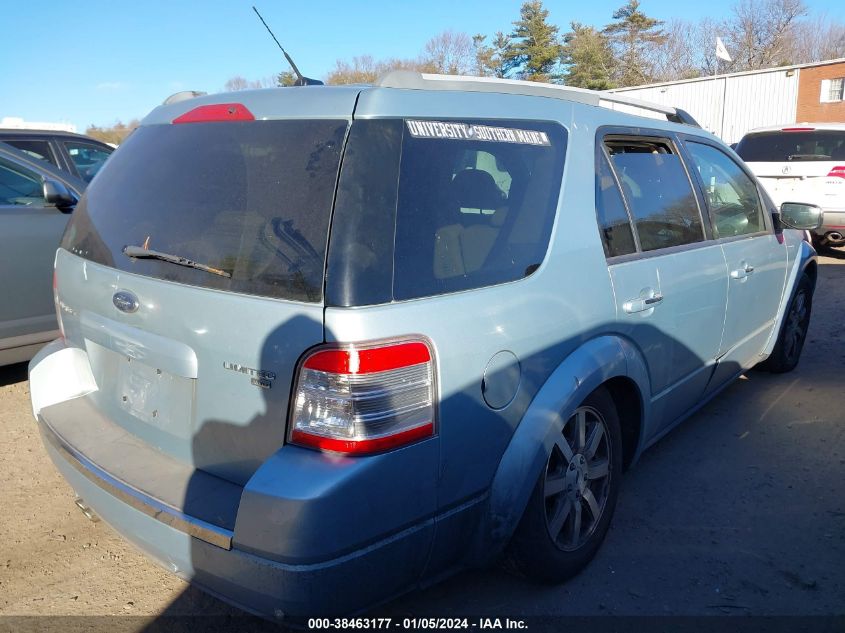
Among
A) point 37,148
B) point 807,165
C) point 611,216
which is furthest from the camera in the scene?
point 807,165

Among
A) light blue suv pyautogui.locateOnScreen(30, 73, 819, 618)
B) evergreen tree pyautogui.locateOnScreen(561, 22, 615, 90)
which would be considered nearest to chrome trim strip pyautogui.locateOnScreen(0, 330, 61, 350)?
light blue suv pyautogui.locateOnScreen(30, 73, 819, 618)

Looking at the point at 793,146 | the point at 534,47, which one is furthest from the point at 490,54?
the point at 793,146

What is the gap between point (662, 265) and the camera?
10.00 feet

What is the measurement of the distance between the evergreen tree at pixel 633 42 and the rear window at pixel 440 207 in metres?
44.4

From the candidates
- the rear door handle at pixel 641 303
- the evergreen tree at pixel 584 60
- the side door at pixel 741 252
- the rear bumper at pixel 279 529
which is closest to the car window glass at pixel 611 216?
the rear door handle at pixel 641 303

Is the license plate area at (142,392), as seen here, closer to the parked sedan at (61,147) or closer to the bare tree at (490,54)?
the parked sedan at (61,147)

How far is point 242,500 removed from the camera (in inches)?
72.5

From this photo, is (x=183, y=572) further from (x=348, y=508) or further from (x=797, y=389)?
(x=797, y=389)

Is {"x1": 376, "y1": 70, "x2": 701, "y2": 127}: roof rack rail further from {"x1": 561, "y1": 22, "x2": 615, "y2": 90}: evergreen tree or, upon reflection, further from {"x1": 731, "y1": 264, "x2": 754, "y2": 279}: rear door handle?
{"x1": 561, "y1": 22, "x2": 615, "y2": 90}: evergreen tree

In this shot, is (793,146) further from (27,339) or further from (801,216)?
(27,339)

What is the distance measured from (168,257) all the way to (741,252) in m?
3.10

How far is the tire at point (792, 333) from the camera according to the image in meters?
4.88

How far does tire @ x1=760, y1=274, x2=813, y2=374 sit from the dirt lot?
74 cm

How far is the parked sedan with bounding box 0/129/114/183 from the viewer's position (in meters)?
6.27
